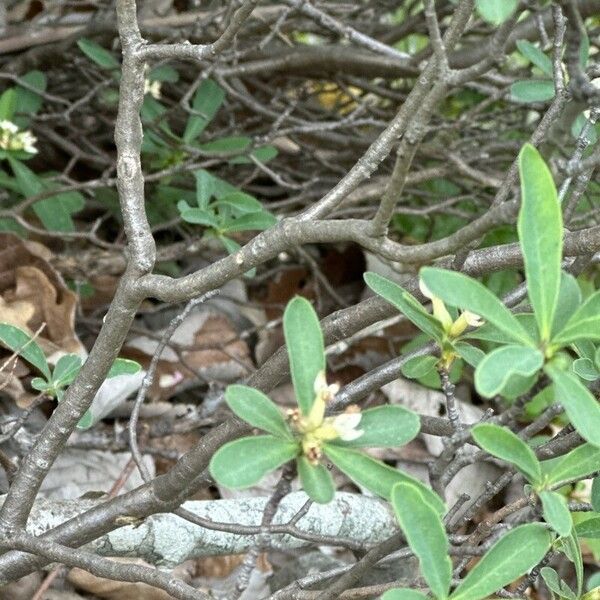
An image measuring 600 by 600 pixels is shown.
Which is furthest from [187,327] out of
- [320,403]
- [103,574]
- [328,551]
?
[320,403]

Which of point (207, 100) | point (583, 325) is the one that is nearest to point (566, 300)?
point (583, 325)

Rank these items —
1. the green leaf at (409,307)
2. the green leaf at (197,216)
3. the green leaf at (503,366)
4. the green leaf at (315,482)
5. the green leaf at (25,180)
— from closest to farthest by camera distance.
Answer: the green leaf at (503,366)
the green leaf at (315,482)
the green leaf at (409,307)
the green leaf at (197,216)
the green leaf at (25,180)

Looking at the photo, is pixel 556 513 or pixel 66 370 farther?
pixel 66 370

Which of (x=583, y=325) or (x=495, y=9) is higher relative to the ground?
(x=495, y=9)

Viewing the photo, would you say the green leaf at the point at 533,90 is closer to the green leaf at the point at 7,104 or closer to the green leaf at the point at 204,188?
the green leaf at the point at 204,188

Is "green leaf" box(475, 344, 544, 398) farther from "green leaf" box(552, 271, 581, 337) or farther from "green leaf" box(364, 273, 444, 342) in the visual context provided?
"green leaf" box(364, 273, 444, 342)

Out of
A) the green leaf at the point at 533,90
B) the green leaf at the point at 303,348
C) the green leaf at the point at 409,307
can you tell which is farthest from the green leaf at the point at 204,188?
the green leaf at the point at 303,348

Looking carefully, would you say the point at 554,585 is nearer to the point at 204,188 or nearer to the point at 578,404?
the point at 578,404
